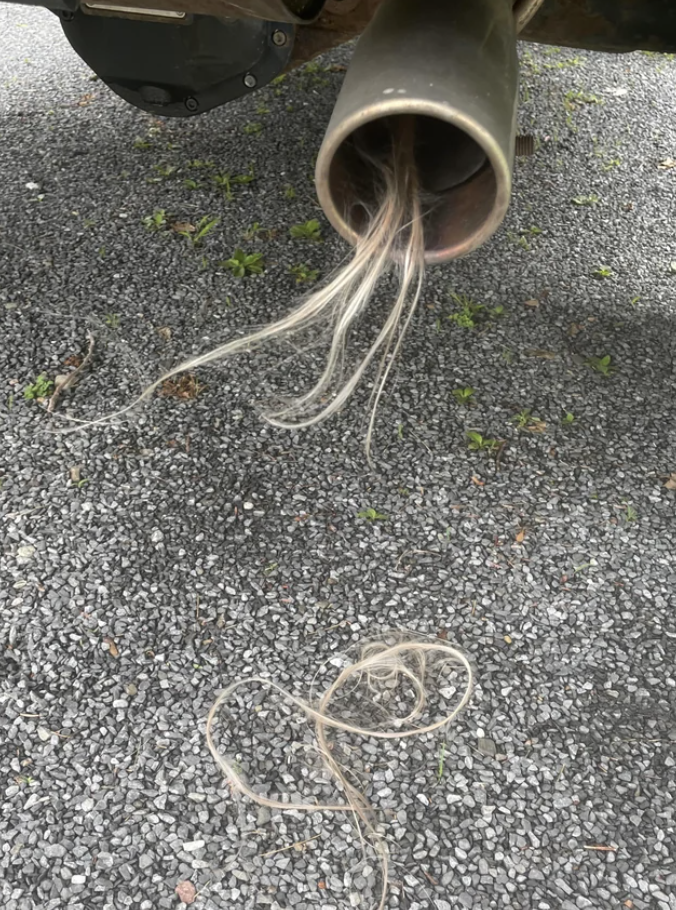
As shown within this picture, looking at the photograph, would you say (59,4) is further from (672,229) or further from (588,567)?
(672,229)

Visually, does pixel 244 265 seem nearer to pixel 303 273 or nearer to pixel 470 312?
pixel 303 273

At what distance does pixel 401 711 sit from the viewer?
4.73 ft

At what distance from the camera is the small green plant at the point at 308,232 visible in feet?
8.20

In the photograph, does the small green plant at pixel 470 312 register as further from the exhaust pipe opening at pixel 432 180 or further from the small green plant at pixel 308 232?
the exhaust pipe opening at pixel 432 180

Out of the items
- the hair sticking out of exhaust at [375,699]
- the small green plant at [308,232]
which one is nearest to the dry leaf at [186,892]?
the hair sticking out of exhaust at [375,699]

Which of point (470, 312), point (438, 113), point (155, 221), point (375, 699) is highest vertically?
point (438, 113)

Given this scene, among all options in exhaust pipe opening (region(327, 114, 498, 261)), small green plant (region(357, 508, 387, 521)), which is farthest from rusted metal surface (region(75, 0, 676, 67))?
small green plant (region(357, 508, 387, 521))

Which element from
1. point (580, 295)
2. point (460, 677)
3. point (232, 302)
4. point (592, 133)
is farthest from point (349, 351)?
point (592, 133)

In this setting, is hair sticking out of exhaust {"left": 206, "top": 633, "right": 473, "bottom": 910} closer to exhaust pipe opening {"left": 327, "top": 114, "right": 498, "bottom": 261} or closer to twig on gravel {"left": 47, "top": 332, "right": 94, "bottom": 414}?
exhaust pipe opening {"left": 327, "top": 114, "right": 498, "bottom": 261}

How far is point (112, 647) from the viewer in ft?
4.93

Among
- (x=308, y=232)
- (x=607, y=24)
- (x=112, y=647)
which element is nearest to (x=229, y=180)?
(x=308, y=232)

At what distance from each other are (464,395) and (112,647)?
1.03 m

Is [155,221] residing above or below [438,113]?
below

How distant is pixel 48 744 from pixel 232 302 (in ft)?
4.25
